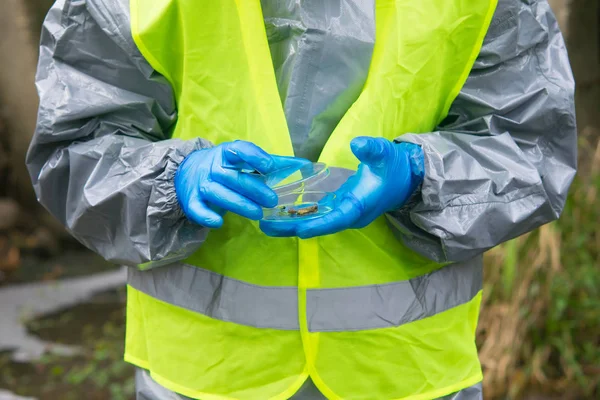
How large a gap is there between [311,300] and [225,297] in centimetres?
18

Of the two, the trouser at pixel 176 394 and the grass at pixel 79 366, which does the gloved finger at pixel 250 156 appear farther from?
the grass at pixel 79 366

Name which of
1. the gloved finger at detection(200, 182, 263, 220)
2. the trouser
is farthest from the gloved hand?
the trouser

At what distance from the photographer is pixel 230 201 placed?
4.64 ft

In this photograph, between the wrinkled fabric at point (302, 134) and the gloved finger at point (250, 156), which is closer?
the gloved finger at point (250, 156)

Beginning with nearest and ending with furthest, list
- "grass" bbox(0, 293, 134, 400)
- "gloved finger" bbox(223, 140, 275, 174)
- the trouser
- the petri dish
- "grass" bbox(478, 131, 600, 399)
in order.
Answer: "gloved finger" bbox(223, 140, 275, 174) → the petri dish → the trouser → "grass" bbox(478, 131, 600, 399) → "grass" bbox(0, 293, 134, 400)

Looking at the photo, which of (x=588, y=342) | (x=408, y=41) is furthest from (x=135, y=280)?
(x=588, y=342)

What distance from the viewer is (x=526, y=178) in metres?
1.61

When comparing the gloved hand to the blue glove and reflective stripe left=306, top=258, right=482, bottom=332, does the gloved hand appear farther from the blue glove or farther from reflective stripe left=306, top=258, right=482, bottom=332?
reflective stripe left=306, top=258, right=482, bottom=332

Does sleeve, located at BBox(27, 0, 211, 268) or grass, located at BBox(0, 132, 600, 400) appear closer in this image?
sleeve, located at BBox(27, 0, 211, 268)

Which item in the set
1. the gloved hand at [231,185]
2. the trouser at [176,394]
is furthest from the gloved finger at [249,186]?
the trouser at [176,394]

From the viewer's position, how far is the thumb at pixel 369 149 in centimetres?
142

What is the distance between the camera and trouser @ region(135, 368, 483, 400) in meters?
1.64

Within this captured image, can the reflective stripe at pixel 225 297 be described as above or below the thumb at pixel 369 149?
below

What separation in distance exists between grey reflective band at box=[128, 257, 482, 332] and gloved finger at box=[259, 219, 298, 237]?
0.50 feet
